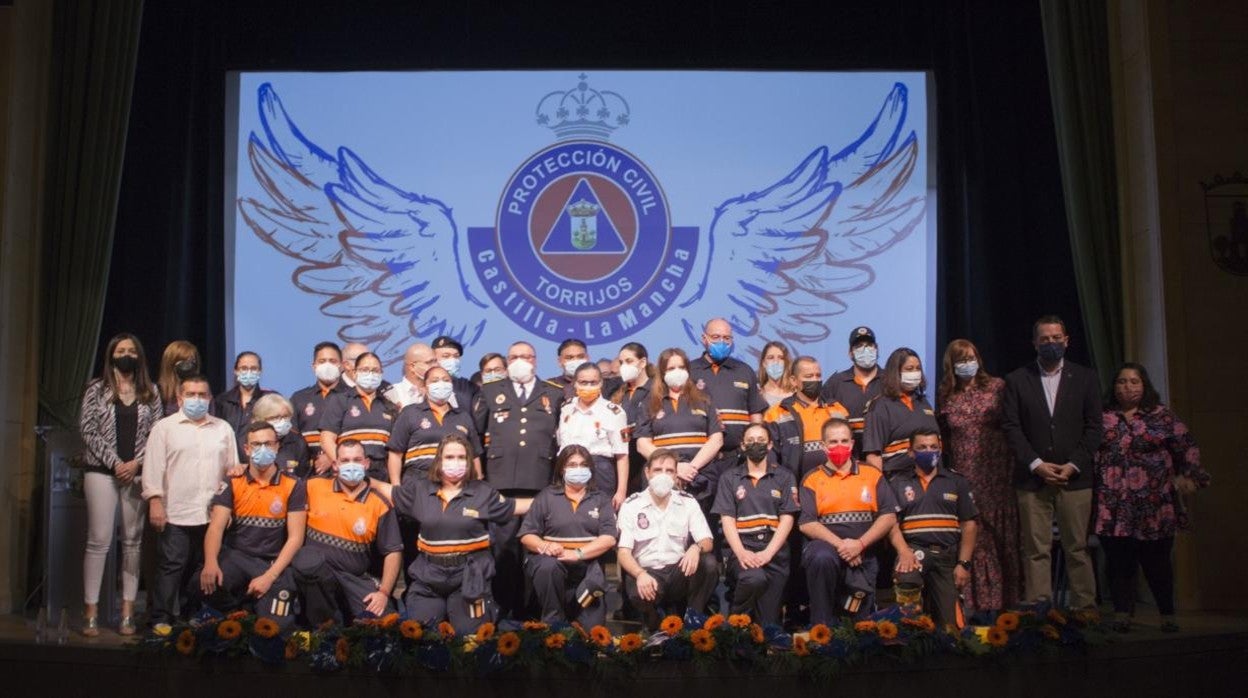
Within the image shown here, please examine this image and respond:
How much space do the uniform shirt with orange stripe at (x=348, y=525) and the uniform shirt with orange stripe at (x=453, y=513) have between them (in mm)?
130

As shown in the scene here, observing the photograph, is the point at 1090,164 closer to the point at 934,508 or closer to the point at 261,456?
the point at 934,508

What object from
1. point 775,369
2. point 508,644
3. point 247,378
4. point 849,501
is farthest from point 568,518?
point 247,378

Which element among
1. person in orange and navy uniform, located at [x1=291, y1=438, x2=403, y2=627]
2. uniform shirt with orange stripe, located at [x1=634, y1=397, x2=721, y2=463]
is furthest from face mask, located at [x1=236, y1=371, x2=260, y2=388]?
uniform shirt with orange stripe, located at [x1=634, y1=397, x2=721, y2=463]

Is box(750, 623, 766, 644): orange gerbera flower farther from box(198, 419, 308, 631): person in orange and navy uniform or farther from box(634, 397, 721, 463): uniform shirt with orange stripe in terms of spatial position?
box(198, 419, 308, 631): person in orange and navy uniform

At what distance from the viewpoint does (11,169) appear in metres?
8.11

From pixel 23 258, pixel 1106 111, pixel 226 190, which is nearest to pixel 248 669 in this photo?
pixel 23 258

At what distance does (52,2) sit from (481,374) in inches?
155

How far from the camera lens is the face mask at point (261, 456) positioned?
6508 millimetres

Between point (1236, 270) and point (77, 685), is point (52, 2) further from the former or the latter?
point (1236, 270)

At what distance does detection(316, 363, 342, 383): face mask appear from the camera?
7426 millimetres

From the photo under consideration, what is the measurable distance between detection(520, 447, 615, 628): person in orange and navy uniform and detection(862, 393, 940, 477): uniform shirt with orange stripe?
4.96ft

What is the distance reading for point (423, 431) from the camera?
703 centimetres

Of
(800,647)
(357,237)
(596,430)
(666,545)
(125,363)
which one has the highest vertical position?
(357,237)

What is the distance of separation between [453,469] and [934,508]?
252 centimetres
